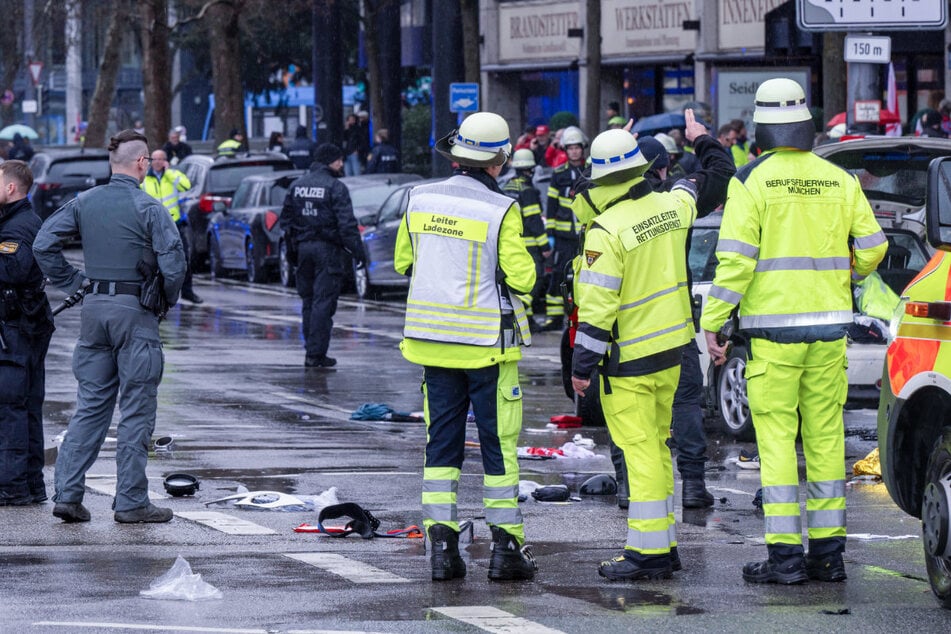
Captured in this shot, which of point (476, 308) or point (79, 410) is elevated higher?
point (476, 308)

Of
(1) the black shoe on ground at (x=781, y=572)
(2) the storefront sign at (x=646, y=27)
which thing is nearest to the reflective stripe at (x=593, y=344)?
(1) the black shoe on ground at (x=781, y=572)

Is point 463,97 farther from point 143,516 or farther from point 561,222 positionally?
point 143,516

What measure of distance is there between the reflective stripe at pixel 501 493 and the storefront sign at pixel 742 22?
25.7 m

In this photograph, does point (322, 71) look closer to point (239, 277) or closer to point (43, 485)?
point (239, 277)

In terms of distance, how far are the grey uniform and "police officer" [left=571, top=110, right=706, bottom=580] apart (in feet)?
8.09

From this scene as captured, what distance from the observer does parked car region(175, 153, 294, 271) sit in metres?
30.2

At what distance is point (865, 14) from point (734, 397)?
3391mm

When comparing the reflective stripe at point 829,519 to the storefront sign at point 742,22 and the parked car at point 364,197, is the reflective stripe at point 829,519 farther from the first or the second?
the storefront sign at point 742,22

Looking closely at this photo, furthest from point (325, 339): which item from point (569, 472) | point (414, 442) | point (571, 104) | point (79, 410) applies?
point (571, 104)

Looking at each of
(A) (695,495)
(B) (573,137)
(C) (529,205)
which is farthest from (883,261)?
(C) (529,205)

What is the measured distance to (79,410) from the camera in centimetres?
970

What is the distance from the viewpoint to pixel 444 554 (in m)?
8.03

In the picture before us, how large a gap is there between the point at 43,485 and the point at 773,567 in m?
4.22

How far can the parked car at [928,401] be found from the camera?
7.34 m
